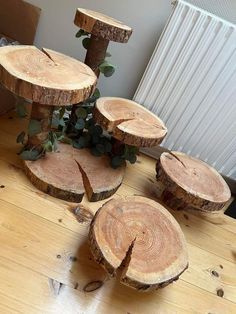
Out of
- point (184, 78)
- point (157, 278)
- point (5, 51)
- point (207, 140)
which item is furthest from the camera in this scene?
point (207, 140)

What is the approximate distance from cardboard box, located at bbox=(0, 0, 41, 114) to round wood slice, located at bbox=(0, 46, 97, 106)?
0.42 meters

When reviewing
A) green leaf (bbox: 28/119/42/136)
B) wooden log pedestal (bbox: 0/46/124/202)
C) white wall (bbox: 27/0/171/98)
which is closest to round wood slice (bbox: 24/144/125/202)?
wooden log pedestal (bbox: 0/46/124/202)

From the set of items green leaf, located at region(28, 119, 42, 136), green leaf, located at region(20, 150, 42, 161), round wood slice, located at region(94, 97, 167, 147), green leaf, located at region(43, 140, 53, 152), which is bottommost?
green leaf, located at region(20, 150, 42, 161)

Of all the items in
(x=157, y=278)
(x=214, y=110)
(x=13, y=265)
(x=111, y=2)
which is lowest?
(x=13, y=265)

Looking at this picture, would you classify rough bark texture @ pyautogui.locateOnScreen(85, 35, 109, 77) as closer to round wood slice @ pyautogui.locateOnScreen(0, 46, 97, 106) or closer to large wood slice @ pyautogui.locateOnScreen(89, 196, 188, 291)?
round wood slice @ pyautogui.locateOnScreen(0, 46, 97, 106)

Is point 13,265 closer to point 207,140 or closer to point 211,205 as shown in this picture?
point 211,205

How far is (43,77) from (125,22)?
0.62 meters

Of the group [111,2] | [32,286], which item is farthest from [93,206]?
[111,2]

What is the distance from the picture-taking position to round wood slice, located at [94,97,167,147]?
3.63ft

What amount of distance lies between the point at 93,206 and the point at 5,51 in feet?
2.05

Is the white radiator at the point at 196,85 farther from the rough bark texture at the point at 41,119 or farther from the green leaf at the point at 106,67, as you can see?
the rough bark texture at the point at 41,119

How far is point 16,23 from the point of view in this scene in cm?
139

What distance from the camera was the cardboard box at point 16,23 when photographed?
135 cm

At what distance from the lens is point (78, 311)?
79 centimetres
